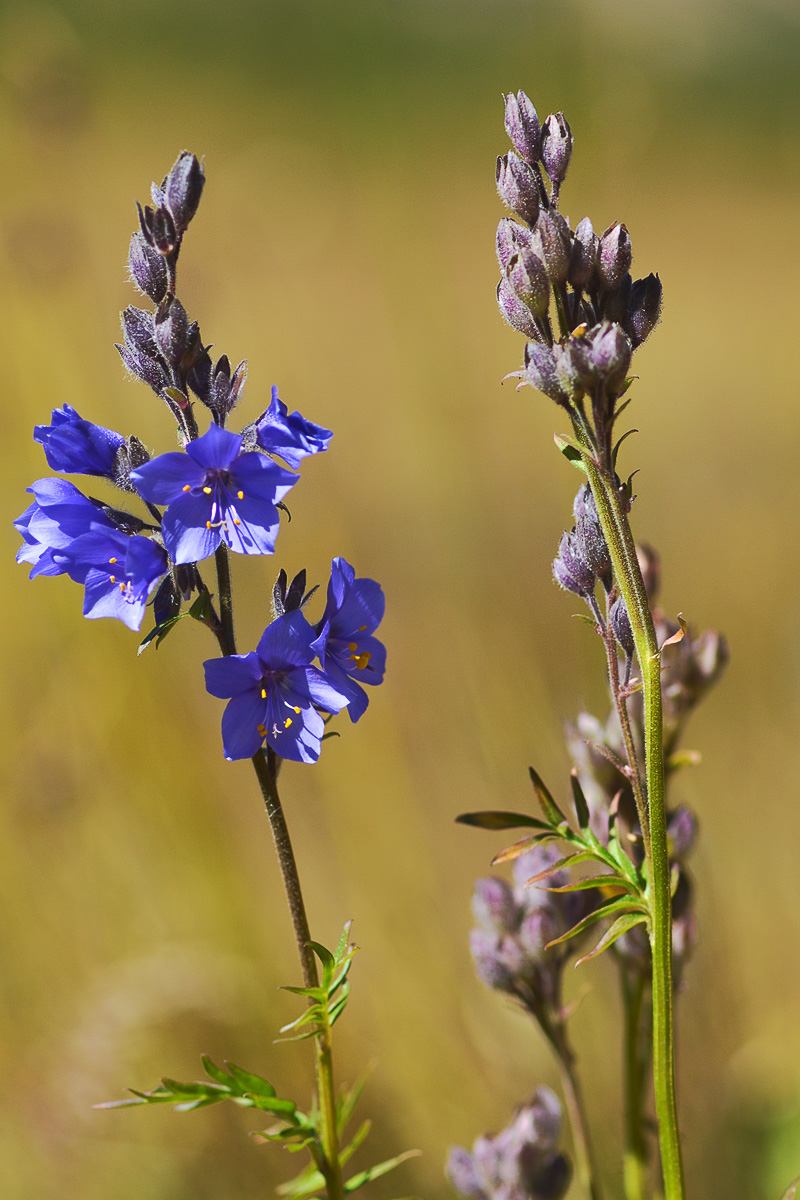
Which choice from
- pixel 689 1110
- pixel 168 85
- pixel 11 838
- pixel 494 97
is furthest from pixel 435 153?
pixel 689 1110

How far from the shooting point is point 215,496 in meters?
1.34

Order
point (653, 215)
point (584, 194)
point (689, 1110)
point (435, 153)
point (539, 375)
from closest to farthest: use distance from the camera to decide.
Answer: point (539, 375) < point (689, 1110) < point (584, 194) < point (435, 153) < point (653, 215)

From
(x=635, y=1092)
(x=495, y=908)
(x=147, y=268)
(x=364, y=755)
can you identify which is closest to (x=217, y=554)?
(x=147, y=268)

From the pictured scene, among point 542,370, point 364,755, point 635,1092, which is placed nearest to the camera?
point 542,370

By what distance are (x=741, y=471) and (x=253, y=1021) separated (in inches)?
191

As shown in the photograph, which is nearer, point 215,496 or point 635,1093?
point 215,496

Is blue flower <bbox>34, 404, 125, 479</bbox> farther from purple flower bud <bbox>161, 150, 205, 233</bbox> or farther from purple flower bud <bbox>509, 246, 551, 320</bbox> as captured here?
purple flower bud <bbox>509, 246, 551, 320</bbox>

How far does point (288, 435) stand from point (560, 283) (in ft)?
1.36

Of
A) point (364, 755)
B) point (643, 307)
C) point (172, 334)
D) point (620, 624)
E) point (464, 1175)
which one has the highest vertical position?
point (172, 334)

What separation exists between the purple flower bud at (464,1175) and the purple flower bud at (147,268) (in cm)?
161

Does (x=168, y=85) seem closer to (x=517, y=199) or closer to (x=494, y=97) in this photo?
(x=494, y=97)

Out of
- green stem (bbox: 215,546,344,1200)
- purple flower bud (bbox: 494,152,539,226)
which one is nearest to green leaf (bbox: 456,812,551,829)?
green stem (bbox: 215,546,344,1200)

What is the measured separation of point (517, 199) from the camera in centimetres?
133

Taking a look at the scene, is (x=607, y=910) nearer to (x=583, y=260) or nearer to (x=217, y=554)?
(x=217, y=554)
